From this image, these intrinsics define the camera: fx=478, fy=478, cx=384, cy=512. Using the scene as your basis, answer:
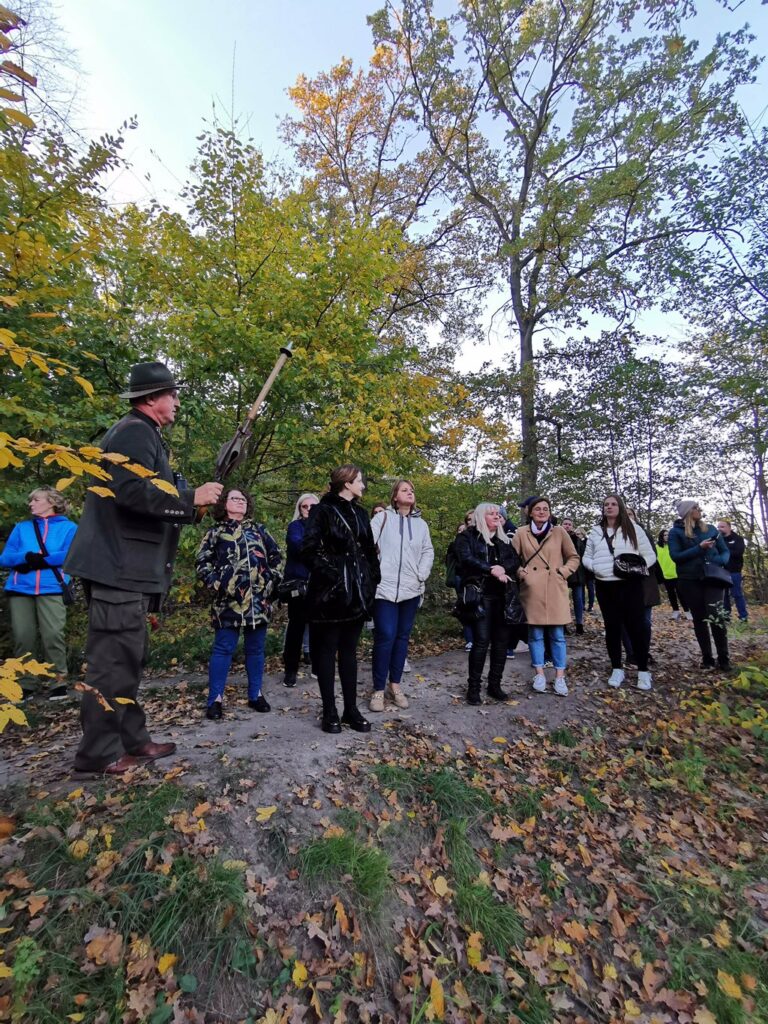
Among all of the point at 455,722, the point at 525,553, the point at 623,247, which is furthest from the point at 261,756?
the point at 623,247

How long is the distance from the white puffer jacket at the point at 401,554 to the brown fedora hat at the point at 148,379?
2.37 metres

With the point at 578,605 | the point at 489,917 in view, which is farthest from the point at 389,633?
→ the point at 578,605

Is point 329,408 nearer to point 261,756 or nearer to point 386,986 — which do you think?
point 261,756

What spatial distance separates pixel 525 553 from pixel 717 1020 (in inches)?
156

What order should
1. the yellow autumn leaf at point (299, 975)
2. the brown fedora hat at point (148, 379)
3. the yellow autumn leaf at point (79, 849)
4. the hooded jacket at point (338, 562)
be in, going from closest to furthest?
the yellow autumn leaf at point (299, 975)
the yellow autumn leaf at point (79, 849)
the brown fedora hat at point (148, 379)
the hooded jacket at point (338, 562)

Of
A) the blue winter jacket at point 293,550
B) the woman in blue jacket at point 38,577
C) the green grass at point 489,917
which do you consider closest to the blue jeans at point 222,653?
the blue winter jacket at point 293,550

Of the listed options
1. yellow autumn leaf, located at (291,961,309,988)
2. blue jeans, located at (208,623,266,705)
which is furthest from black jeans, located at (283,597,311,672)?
yellow autumn leaf, located at (291,961,309,988)

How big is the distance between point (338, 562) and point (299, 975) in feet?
8.42

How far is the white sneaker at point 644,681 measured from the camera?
233 inches

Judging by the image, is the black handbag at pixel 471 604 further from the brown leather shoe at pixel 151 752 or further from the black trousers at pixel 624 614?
the brown leather shoe at pixel 151 752

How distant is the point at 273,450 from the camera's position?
648cm

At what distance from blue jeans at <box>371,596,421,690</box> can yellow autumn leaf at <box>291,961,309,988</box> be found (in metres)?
2.65

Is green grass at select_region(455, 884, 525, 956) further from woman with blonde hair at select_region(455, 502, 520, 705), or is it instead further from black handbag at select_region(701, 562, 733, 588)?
black handbag at select_region(701, 562, 733, 588)

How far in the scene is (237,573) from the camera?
4.34 m
